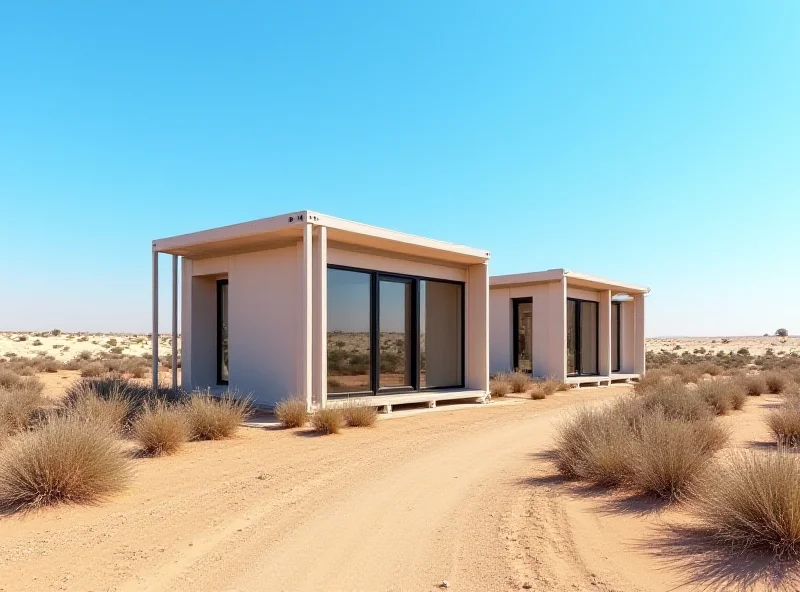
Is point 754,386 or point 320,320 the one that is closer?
point 320,320

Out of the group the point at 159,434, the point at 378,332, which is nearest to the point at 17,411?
the point at 159,434

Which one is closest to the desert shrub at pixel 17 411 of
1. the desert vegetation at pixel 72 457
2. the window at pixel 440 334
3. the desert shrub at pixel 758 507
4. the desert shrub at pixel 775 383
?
the desert vegetation at pixel 72 457

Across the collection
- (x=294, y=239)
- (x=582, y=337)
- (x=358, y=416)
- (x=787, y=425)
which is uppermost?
(x=294, y=239)

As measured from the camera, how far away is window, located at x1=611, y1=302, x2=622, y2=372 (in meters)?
22.7

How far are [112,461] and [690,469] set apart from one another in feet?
17.3

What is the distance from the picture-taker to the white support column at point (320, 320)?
32.7 ft

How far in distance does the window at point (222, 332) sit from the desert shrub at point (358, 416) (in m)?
4.42

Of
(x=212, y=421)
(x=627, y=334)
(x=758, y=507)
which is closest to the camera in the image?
(x=758, y=507)

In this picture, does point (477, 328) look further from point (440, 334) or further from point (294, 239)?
point (294, 239)

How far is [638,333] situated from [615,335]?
86 cm

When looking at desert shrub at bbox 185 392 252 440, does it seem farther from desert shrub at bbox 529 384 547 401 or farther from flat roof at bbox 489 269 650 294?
flat roof at bbox 489 269 650 294

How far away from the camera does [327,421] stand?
8.92 meters

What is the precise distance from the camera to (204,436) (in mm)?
8531

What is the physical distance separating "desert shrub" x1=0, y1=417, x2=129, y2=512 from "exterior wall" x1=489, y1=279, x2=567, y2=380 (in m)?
14.5
